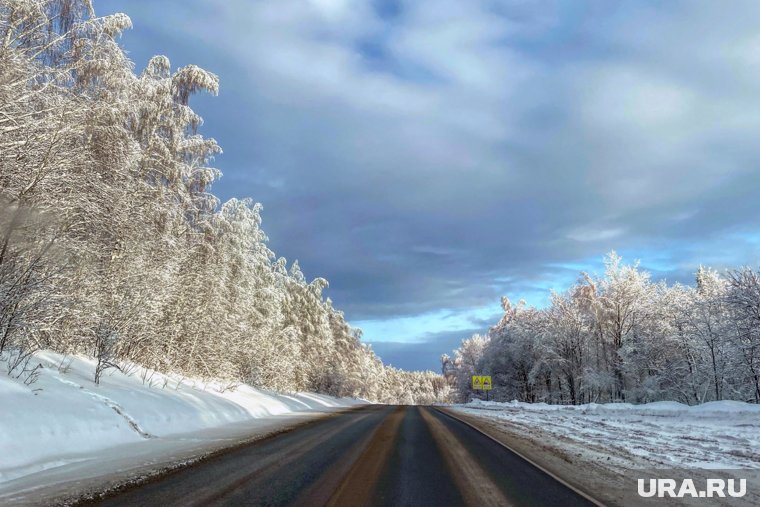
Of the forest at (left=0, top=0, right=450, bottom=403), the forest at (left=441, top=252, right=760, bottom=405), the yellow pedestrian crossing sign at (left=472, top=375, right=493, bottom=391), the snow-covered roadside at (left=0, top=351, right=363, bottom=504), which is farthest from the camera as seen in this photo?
the yellow pedestrian crossing sign at (left=472, top=375, right=493, bottom=391)

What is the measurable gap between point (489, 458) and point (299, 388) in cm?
4229

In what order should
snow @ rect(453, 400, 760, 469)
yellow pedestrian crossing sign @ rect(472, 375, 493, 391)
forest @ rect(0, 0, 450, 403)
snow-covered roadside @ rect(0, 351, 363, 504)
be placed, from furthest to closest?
yellow pedestrian crossing sign @ rect(472, 375, 493, 391) < snow @ rect(453, 400, 760, 469) < forest @ rect(0, 0, 450, 403) < snow-covered roadside @ rect(0, 351, 363, 504)

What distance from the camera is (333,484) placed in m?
7.19

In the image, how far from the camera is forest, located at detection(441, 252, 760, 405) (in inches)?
1280

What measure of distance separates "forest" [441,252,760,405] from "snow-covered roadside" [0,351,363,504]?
96.1 ft

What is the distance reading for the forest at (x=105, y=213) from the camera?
30.3 ft

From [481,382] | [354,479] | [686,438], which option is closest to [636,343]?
[481,382]

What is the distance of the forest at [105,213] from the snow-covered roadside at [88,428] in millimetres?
717

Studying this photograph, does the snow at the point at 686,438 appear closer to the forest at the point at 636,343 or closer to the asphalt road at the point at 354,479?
the asphalt road at the point at 354,479

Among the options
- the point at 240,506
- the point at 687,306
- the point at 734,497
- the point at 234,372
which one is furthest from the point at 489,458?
the point at 687,306

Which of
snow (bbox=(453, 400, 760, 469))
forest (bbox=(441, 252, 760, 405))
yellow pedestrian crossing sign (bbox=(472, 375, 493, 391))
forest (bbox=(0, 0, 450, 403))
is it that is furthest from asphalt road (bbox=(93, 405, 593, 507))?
yellow pedestrian crossing sign (bbox=(472, 375, 493, 391))

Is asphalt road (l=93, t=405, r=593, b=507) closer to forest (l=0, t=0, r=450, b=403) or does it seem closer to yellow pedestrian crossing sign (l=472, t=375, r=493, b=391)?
forest (l=0, t=0, r=450, b=403)

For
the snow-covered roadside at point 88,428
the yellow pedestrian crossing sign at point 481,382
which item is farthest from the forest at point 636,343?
the snow-covered roadside at point 88,428

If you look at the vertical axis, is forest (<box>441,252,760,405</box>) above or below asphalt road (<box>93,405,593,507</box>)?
above
